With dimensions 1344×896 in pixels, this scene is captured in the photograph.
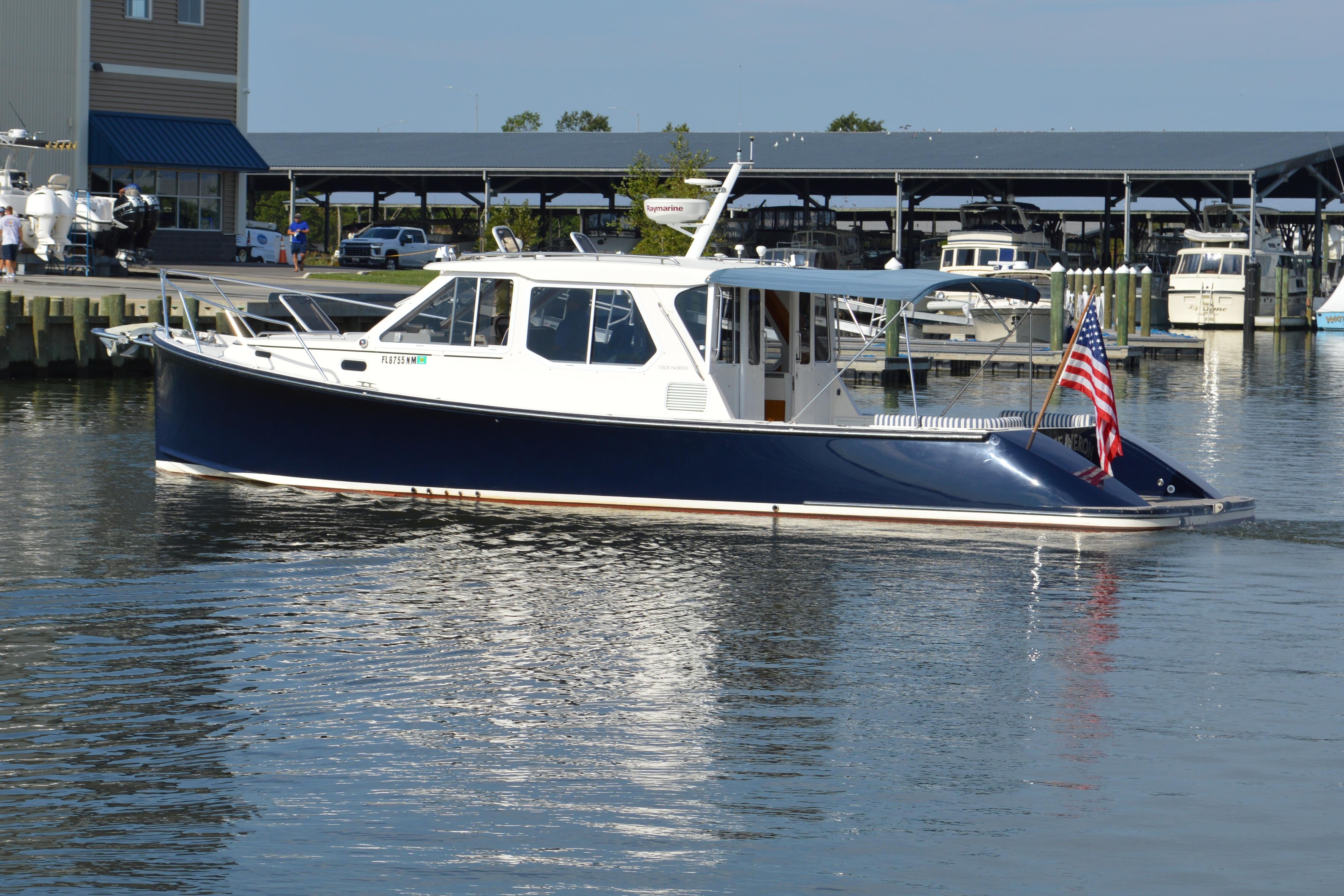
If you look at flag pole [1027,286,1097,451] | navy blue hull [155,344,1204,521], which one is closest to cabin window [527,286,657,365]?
navy blue hull [155,344,1204,521]

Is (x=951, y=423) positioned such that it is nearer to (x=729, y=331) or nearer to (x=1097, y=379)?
(x=1097, y=379)

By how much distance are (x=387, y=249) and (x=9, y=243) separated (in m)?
20.3

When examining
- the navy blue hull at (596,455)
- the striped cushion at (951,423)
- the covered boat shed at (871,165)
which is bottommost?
the navy blue hull at (596,455)

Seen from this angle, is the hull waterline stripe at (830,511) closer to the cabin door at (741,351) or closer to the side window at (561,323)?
the cabin door at (741,351)

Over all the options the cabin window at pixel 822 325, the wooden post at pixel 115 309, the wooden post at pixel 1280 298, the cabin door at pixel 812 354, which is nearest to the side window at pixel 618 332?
the cabin door at pixel 812 354

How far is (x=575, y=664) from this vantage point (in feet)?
32.4

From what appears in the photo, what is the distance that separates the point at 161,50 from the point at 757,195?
2887 cm

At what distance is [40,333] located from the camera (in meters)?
26.6

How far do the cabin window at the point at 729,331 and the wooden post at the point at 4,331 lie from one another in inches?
614

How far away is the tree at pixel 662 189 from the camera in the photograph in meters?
43.8

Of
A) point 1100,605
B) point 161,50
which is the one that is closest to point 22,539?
point 1100,605

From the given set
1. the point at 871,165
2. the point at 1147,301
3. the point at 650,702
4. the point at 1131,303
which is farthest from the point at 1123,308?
the point at 650,702

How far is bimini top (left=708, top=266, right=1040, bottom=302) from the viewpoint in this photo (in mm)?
13852

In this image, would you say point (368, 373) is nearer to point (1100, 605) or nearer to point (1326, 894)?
point (1100, 605)
